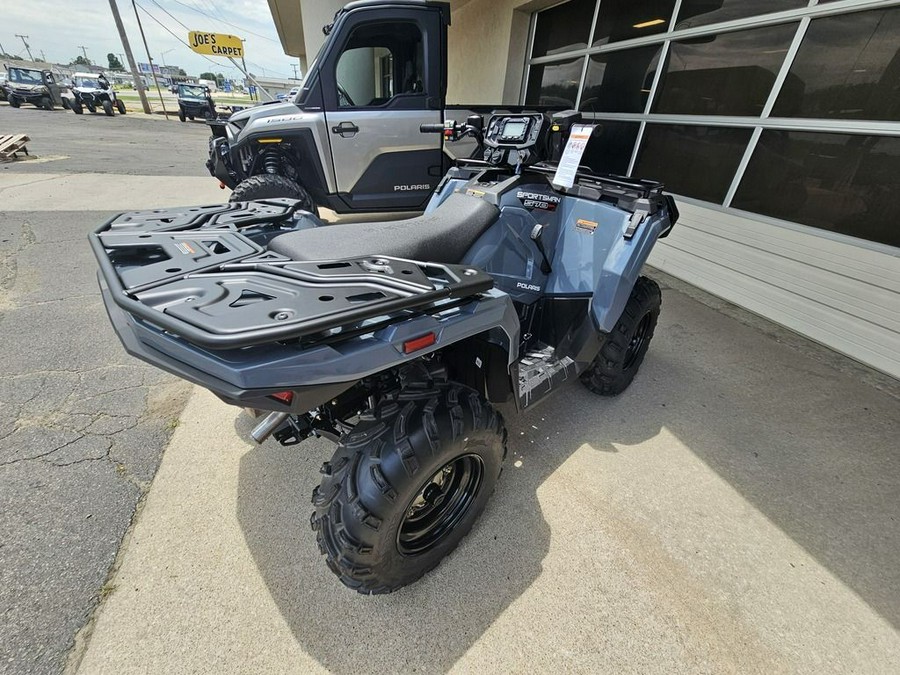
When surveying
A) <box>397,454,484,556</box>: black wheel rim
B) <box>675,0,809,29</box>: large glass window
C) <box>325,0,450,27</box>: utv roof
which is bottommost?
<box>397,454,484,556</box>: black wheel rim

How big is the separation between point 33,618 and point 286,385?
4.56 feet

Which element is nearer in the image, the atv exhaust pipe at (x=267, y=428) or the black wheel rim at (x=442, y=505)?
the atv exhaust pipe at (x=267, y=428)

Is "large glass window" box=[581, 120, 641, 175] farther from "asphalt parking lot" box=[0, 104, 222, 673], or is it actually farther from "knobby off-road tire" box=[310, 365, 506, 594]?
"asphalt parking lot" box=[0, 104, 222, 673]

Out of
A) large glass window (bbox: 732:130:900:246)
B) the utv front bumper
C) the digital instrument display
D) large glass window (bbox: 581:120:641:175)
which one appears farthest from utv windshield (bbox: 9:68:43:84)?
large glass window (bbox: 732:130:900:246)

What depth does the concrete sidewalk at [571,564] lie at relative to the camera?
4.43ft

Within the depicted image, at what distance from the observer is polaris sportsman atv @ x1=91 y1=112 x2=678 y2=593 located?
967 millimetres

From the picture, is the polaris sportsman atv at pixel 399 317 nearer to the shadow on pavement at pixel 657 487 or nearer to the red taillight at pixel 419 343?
the red taillight at pixel 419 343

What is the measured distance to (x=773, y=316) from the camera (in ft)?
12.7

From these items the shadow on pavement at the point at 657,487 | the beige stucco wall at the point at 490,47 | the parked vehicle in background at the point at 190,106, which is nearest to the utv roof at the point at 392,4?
the beige stucco wall at the point at 490,47

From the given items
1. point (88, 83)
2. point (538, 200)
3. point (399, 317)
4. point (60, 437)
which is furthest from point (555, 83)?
point (88, 83)

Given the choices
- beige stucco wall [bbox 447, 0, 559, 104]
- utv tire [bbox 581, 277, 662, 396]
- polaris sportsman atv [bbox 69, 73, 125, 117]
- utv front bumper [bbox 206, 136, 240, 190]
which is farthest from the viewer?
polaris sportsman atv [bbox 69, 73, 125, 117]

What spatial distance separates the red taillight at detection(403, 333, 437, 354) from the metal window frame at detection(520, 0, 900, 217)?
6.07 ft

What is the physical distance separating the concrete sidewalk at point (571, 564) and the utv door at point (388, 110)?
3332mm

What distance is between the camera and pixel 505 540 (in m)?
1.70
